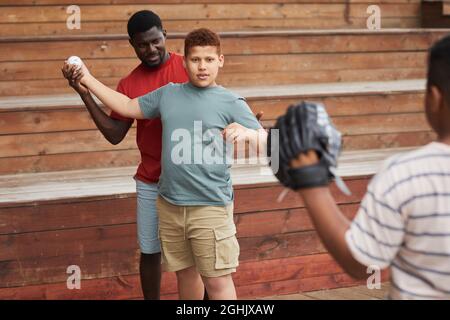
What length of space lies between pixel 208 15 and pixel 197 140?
408 centimetres

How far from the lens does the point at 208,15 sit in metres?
7.42

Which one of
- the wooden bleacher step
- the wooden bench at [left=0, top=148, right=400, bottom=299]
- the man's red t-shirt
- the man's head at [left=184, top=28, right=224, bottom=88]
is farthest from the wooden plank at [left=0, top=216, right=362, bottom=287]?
the man's head at [left=184, top=28, right=224, bottom=88]

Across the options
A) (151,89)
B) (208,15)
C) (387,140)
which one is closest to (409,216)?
(151,89)

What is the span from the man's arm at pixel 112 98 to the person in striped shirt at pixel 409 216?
191 cm

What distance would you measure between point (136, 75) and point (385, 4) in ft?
15.4

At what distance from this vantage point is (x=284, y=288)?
493cm

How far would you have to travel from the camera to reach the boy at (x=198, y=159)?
3516 millimetres

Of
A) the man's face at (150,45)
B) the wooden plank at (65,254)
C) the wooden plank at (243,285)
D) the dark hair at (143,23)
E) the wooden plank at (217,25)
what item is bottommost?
the wooden plank at (243,285)

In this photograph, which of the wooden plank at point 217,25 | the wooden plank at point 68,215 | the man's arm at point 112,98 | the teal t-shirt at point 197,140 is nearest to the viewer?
the teal t-shirt at point 197,140

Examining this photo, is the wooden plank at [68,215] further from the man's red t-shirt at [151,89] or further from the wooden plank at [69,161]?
the wooden plank at [69,161]

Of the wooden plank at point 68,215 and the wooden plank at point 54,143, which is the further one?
the wooden plank at point 54,143

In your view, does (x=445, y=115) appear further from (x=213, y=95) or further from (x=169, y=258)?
(x=169, y=258)

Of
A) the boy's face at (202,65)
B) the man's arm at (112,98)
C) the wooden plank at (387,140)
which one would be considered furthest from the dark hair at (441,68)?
the wooden plank at (387,140)

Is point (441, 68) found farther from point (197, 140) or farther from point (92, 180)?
point (92, 180)
